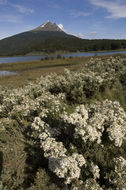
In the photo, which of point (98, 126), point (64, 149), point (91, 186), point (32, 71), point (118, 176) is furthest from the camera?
point (32, 71)

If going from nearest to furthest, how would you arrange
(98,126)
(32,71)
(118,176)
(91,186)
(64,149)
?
(91,186)
(118,176)
(64,149)
(98,126)
(32,71)

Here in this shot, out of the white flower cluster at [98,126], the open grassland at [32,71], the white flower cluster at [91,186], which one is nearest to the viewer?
the white flower cluster at [91,186]

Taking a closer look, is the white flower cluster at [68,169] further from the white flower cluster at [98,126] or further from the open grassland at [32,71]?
the open grassland at [32,71]

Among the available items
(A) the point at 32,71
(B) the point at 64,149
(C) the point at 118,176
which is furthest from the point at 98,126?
(A) the point at 32,71

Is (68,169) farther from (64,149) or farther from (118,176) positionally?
(118,176)

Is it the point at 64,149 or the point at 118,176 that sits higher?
the point at 64,149

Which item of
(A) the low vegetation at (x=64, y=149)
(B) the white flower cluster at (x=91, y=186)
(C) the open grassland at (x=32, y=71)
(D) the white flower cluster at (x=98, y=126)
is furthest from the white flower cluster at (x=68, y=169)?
(C) the open grassland at (x=32, y=71)

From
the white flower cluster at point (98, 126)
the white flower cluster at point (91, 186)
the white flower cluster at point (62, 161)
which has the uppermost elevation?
the white flower cluster at point (98, 126)

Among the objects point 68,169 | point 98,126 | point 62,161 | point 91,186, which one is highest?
point 98,126

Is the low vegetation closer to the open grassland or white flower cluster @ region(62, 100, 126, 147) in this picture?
white flower cluster @ region(62, 100, 126, 147)

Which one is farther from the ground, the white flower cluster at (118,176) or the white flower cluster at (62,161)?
the white flower cluster at (62,161)

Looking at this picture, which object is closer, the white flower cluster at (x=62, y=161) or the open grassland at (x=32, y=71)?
the white flower cluster at (x=62, y=161)

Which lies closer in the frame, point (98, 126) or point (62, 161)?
point (62, 161)

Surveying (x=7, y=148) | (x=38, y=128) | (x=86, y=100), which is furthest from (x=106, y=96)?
(x=7, y=148)
